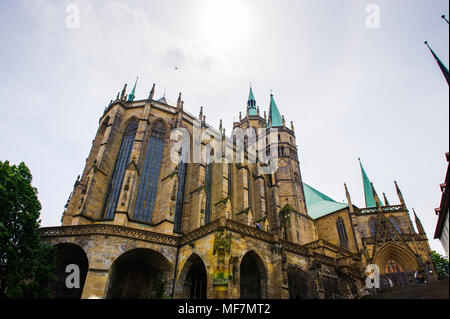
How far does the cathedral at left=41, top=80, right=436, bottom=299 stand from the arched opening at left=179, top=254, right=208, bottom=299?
0.06 metres

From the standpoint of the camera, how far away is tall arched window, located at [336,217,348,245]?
28100 mm

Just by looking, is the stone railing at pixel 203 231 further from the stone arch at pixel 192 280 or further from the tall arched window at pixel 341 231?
the tall arched window at pixel 341 231

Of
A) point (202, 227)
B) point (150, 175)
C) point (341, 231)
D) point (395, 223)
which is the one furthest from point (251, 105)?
point (202, 227)

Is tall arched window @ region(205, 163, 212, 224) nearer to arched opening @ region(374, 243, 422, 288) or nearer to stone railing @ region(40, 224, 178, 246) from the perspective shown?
stone railing @ region(40, 224, 178, 246)

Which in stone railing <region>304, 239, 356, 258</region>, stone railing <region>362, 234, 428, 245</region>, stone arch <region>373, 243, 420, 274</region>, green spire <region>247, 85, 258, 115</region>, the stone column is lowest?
the stone column

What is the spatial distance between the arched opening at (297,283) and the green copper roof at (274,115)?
88.4 feet

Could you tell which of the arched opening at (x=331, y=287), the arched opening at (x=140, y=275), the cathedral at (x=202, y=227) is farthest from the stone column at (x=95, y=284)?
the arched opening at (x=331, y=287)

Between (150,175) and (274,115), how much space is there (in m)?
25.7

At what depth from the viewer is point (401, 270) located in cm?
2397

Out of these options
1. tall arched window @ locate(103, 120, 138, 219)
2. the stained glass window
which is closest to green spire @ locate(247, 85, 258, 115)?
the stained glass window

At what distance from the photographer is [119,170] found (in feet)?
71.0

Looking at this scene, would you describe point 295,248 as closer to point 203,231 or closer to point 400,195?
point 203,231

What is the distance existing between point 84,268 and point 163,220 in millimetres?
5167

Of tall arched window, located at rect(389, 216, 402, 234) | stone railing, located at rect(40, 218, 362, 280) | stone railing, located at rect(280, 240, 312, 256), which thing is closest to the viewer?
stone railing, located at rect(40, 218, 362, 280)
